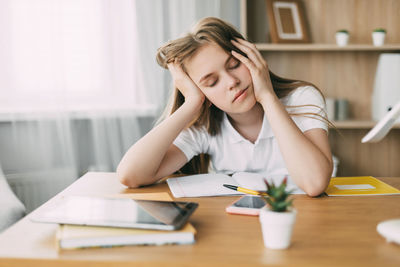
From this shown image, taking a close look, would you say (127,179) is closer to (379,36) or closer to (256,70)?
(256,70)

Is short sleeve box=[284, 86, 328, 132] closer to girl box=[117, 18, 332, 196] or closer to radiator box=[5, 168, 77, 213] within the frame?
girl box=[117, 18, 332, 196]

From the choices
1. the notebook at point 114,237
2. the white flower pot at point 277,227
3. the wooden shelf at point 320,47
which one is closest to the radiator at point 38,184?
the wooden shelf at point 320,47

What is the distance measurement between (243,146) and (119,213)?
2.53 ft

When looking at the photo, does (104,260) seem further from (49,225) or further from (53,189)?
(53,189)

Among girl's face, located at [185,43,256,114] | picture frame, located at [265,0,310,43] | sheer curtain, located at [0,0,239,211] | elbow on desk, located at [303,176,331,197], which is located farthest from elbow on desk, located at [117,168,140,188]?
picture frame, located at [265,0,310,43]

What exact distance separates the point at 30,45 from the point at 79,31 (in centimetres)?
27

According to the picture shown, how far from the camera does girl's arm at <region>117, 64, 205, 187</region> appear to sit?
3.86 feet

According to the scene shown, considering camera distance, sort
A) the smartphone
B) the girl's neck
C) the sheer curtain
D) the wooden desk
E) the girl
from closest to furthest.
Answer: the wooden desk < the smartphone < the girl < the girl's neck < the sheer curtain

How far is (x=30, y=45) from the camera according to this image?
87.7 inches

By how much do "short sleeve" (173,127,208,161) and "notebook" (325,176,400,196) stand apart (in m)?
0.47

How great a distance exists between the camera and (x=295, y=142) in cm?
111

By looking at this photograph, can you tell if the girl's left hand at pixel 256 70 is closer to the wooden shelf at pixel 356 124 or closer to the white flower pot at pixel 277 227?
the white flower pot at pixel 277 227

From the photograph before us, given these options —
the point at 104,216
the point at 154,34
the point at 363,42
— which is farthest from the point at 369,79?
the point at 104,216

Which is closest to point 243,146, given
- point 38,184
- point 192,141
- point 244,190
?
point 192,141
